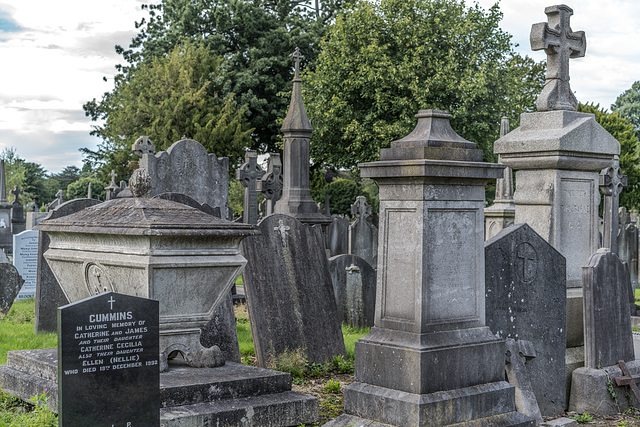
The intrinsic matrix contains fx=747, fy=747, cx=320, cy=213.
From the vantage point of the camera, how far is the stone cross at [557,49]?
24.2 feet

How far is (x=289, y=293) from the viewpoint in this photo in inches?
319

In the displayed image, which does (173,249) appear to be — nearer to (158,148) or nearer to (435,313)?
(435,313)

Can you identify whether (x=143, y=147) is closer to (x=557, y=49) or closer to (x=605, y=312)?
(x=557, y=49)

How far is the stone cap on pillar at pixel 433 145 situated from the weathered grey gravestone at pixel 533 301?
98 centimetres

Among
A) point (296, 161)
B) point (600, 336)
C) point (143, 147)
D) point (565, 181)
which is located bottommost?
point (600, 336)

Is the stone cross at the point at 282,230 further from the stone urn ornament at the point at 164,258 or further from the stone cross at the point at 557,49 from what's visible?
the stone cross at the point at 557,49

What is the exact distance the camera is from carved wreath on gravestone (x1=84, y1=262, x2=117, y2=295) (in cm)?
580

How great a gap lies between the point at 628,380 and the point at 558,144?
7.39 feet

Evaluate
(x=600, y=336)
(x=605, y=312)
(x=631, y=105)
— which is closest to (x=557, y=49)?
(x=605, y=312)

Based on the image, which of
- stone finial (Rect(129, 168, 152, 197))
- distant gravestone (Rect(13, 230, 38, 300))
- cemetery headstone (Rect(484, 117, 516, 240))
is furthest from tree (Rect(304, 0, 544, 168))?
stone finial (Rect(129, 168, 152, 197))

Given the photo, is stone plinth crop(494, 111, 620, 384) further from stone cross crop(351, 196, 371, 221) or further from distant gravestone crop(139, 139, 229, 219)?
stone cross crop(351, 196, 371, 221)

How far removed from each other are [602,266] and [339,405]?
2720mm

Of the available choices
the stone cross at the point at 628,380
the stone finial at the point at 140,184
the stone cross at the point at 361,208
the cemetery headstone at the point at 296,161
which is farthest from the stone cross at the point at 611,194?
the stone finial at the point at 140,184

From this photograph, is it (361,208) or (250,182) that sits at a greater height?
(250,182)
